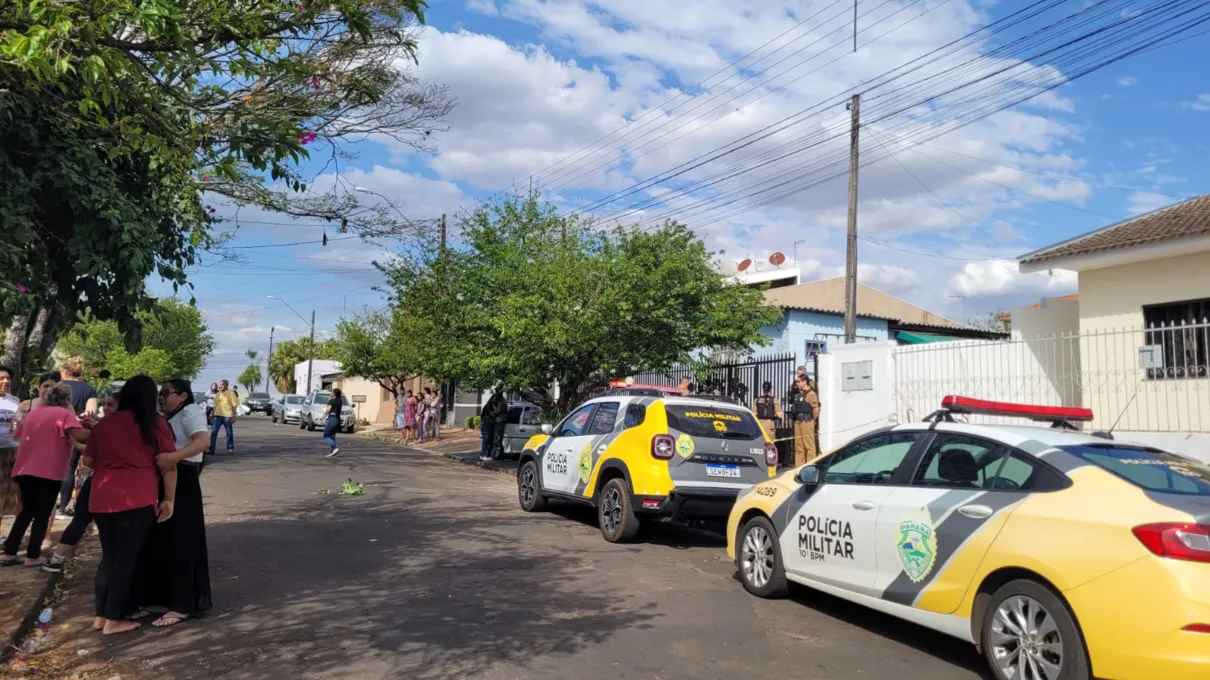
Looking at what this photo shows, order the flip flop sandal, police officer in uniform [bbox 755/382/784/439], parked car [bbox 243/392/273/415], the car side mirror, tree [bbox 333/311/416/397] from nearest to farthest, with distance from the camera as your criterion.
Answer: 1. the flip flop sandal
2. the car side mirror
3. police officer in uniform [bbox 755/382/784/439]
4. tree [bbox 333/311/416/397]
5. parked car [bbox 243/392/273/415]

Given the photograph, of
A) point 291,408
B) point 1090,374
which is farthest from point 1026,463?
point 291,408

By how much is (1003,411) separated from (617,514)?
14.4 feet

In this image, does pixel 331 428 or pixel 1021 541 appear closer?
pixel 1021 541

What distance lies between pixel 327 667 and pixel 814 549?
11.1 ft

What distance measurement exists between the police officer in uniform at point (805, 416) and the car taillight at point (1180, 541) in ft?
34.6

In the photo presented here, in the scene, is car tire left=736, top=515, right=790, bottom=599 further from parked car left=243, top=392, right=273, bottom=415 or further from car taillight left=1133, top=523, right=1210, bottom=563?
parked car left=243, top=392, right=273, bottom=415

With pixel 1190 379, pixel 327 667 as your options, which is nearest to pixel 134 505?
pixel 327 667

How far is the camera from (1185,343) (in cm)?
1125

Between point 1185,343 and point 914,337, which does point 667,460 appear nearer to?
point 1185,343

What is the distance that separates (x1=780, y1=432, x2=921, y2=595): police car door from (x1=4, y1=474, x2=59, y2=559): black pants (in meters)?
5.91

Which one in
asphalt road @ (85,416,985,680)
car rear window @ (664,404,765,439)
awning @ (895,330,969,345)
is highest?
awning @ (895,330,969,345)

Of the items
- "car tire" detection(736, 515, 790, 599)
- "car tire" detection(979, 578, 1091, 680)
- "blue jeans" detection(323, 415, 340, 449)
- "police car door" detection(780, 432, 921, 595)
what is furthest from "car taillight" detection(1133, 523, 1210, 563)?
"blue jeans" detection(323, 415, 340, 449)

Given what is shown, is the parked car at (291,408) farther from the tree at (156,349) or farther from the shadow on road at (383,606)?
the shadow on road at (383,606)

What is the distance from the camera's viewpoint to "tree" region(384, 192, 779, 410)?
17.3 meters
